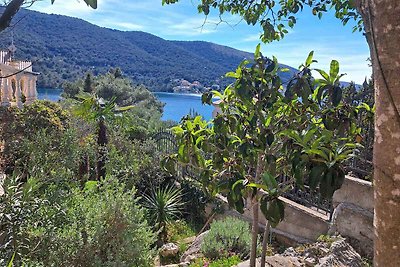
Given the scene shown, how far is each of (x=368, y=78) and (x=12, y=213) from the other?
524 centimetres

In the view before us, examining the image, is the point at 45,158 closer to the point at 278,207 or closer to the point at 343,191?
the point at 343,191

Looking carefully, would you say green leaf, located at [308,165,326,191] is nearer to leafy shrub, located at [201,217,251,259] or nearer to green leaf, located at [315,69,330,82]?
green leaf, located at [315,69,330,82]

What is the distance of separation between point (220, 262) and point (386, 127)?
4.65 meters

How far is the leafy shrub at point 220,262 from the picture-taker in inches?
198

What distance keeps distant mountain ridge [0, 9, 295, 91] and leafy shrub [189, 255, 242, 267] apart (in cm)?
2707

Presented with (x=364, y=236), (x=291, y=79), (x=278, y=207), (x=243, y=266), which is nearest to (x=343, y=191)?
(x=364, y=236)

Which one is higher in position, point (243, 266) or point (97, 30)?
point (97, 30)

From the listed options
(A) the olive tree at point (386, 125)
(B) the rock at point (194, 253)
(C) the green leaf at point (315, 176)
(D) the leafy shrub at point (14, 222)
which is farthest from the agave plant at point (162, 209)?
(A) the olive tree at point (386, 125)

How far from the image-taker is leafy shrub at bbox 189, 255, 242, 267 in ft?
16.5

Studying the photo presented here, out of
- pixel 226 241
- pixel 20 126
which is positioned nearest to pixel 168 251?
pixel 226 241

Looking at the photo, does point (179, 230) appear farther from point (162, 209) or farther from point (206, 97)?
point (206, 97)

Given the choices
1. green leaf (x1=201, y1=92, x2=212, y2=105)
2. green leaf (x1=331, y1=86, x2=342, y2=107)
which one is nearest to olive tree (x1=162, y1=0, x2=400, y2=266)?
green leaf (x1=331, y1=86, x2=342, y2=107)

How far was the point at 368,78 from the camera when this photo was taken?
536 centimetres

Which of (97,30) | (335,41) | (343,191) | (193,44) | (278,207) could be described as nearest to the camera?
(278,207)
